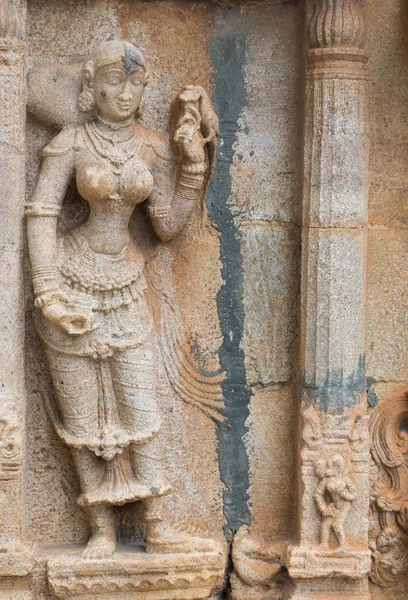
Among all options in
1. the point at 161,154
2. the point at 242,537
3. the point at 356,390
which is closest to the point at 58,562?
the point at 242,537

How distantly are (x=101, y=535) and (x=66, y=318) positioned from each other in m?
1.22

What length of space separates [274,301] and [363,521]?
124 cm

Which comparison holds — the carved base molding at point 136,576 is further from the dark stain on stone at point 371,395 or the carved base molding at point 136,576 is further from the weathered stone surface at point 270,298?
the dark stain on stone at point 371,395

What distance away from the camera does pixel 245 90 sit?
613cm

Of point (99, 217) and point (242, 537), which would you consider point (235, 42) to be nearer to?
point (99, 217)

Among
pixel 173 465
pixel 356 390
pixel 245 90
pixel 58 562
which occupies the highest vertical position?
pixel 245 90

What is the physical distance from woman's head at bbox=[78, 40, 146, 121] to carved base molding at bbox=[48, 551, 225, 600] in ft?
7.48

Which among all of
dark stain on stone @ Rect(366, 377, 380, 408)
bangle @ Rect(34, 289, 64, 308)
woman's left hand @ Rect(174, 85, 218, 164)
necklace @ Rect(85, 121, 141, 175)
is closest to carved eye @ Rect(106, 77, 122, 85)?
necklace @ Rect(85, 121, 141, 175)

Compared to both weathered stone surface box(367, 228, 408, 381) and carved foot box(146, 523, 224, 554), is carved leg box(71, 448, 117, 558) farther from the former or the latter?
weathered stone surface box(367, 228, 408, 381)

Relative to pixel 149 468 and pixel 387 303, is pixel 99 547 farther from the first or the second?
pixel 387 303

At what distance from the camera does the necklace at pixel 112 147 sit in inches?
229

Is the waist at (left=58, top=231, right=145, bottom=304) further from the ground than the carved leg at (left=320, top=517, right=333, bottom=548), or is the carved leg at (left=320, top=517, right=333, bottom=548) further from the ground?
the waist at (left=58, top=231, right=145, bottom=304)

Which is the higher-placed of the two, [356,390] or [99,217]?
[99,217]

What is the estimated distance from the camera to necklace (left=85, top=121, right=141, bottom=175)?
5809 millimetres
